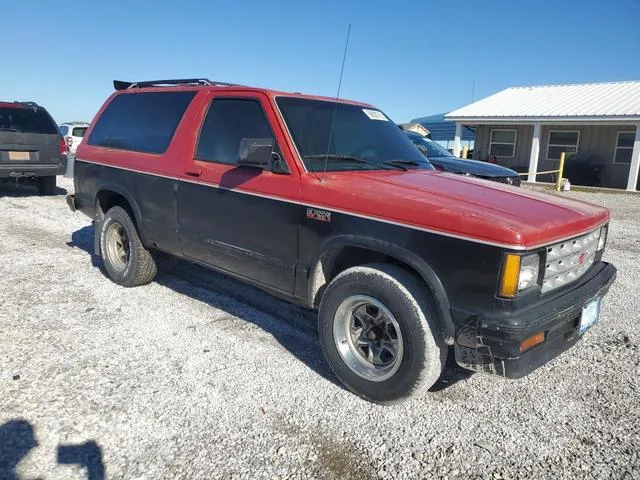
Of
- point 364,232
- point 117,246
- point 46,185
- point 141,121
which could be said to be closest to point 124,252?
point 117,246

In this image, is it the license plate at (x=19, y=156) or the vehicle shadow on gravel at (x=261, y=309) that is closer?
the vehicle shadow on gravel at (x=261, y=309)

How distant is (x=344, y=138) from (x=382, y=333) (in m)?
1.57

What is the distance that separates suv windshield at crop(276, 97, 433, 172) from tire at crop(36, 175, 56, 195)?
30.2ft

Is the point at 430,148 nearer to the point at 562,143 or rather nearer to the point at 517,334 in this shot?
the point at 517,334

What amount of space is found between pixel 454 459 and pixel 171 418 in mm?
1592

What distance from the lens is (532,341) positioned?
2652 millimetres

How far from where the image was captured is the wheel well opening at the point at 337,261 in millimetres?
3219

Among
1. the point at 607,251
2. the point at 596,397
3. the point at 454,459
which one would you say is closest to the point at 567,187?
the point at 607,251

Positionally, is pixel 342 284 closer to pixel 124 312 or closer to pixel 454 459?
pixel 454 459

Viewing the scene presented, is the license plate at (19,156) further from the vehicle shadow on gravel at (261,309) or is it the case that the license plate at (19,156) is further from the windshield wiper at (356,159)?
the windshield wiper at (356,159)

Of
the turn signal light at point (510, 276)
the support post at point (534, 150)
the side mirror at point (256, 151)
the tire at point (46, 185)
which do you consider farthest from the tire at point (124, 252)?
the support post at point (534, 150)

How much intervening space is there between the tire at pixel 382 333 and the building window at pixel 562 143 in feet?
64.7

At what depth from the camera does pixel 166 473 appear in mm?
2412

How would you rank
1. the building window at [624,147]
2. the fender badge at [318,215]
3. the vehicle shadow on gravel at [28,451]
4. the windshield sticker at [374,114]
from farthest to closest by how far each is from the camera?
the building window at [624,147]
the windshield sticker at [374,114]
the fender badge at [318,215]
the vehicle shadow on gravel at [28,451]
